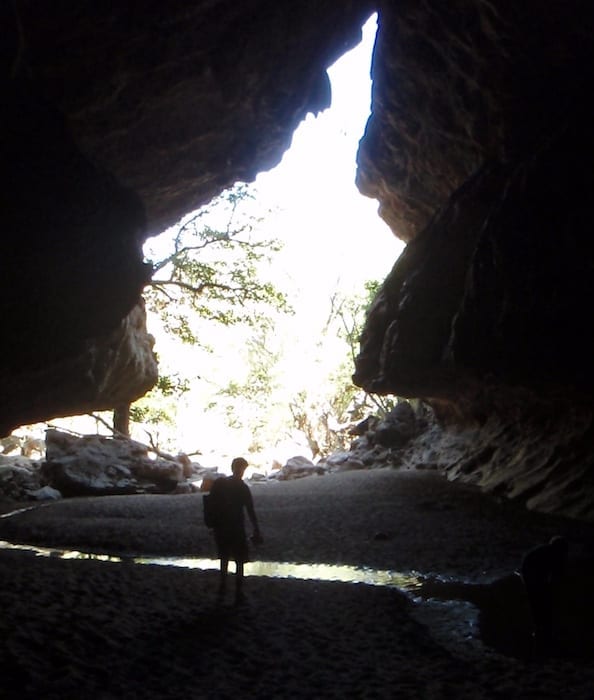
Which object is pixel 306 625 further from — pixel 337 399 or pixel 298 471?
pixel 337 399

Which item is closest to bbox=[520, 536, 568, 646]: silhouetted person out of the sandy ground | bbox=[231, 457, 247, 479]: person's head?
the sandy ground

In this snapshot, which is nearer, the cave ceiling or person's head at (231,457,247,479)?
person's head at (231,457,247,479)

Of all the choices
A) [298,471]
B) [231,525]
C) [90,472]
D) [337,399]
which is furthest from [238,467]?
[337,399]

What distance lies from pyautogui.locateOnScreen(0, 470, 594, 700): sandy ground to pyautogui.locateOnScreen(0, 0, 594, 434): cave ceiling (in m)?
6.03

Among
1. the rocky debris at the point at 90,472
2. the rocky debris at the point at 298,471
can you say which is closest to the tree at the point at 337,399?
the rocky debris at the point at 298,471

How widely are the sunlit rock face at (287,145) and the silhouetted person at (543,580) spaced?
8.41 m

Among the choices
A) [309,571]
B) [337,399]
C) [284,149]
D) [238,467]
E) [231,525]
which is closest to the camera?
[231,525]

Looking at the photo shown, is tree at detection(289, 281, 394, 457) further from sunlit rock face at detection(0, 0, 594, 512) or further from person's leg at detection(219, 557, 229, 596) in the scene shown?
person's leg at detection(219, 557, 229, 596)

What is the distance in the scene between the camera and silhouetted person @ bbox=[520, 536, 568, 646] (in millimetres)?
5828

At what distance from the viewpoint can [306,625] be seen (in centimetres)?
673

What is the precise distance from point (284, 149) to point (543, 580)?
1948 cm

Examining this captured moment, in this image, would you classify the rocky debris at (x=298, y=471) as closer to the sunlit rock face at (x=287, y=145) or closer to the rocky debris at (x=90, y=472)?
the rocky debris at (x=90, y=472)

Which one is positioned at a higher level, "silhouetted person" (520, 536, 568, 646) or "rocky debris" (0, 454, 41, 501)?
"rocky debris" (0, 454, 41, 501)

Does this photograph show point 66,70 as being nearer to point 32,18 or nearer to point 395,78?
point 32,18
